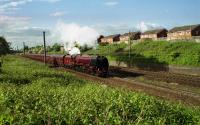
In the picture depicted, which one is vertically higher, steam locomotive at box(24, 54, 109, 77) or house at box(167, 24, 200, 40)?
house at box(167, 24, 200, 40)

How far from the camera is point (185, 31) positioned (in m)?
100

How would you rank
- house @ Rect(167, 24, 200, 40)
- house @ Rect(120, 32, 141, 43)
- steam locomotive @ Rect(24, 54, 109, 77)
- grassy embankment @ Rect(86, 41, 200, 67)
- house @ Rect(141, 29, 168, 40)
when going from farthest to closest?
house @ Rect(120, 32, 141, 43)
house @ Rect(141, 29, 168, 40)
house @ Rect(167, 24, 200, 40)
grassy embankment @ Rect(86, 41, 200, 67)
steam locomotive @ Rect(24, 54, 109, 77)

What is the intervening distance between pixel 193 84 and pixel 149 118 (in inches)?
941

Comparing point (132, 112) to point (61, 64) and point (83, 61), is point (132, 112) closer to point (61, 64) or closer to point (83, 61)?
point (83, 61)

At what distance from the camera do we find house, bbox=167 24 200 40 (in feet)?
319

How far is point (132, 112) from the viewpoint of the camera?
1556 cm

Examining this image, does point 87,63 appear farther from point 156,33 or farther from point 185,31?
point 156,33

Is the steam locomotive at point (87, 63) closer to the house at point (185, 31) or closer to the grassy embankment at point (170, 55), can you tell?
the grassy embankment at point (170, 55)

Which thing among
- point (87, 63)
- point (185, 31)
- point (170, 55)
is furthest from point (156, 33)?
point (87, 63)

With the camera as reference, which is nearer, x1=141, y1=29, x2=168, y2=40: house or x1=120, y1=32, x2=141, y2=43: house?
x1=141, y1=29, x2=168, y2=40: house

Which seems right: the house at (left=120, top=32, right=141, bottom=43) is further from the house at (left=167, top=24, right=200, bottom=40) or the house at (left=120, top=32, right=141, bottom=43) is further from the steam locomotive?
the steam locomotive

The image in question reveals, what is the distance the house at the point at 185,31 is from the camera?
97.1m

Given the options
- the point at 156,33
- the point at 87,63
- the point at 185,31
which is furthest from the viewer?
the point at 156,33

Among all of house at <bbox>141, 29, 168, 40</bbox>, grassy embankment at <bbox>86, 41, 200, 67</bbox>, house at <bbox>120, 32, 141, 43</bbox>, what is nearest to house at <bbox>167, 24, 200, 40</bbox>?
house at <bbox>141, 29, 168, 40</bbox>
